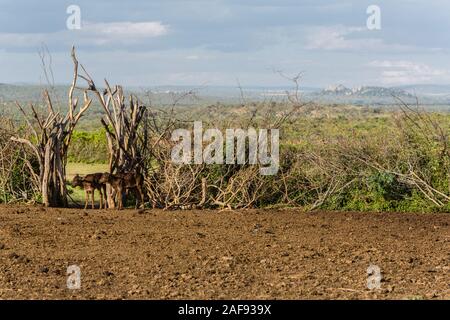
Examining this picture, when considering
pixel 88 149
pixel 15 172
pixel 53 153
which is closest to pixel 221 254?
pixel 53 153

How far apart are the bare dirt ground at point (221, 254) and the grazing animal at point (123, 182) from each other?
0.47m

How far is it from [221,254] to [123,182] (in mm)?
4352

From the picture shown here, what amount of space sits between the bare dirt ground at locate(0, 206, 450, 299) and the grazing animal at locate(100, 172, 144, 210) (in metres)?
0.47

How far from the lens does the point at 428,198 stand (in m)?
14.6

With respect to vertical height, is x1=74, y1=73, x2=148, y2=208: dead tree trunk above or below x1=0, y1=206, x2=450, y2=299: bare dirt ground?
above

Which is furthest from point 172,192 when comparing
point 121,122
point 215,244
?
point 215,244

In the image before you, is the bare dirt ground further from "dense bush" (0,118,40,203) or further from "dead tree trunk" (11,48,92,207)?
"dense bush" (0,118,40,203)

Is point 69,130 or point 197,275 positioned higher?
point 69,130

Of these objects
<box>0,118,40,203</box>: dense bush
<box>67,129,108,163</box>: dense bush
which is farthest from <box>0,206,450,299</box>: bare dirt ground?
<box>67,129,108,163</box>: dense bush

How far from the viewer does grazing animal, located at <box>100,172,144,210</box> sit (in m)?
13.8

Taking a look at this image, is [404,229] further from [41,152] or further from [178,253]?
[41,152]

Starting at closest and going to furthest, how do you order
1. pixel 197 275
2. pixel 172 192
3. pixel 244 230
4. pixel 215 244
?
pixel 197 275 → pixel 215 244 → pixel 244 230 → pixel 172 192

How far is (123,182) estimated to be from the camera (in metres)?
13.9
